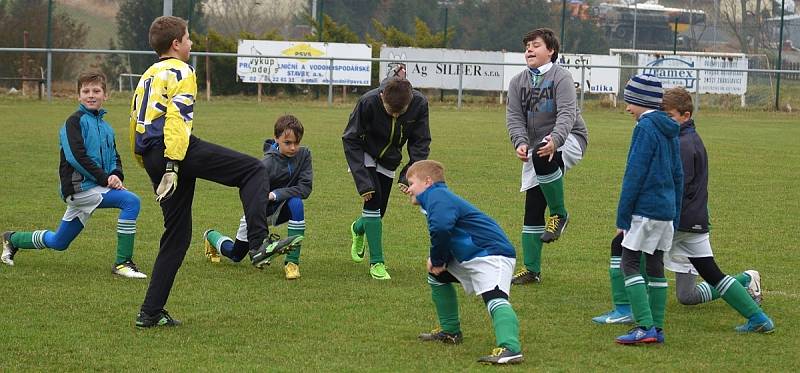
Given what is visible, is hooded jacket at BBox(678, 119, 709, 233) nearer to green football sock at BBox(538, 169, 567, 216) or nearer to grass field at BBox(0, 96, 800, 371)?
grass field at BBox(0, 96, 800, 371)

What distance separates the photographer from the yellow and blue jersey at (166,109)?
6090mm

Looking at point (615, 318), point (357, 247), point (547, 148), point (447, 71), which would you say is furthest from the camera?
point (447, 71)

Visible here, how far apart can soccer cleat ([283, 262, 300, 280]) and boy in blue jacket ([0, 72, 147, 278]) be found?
1012mm

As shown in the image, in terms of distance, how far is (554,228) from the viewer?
8.14m

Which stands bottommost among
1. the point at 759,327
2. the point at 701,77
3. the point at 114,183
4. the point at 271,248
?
the point at 759,327

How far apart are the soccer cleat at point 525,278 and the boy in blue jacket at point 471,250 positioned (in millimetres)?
2195

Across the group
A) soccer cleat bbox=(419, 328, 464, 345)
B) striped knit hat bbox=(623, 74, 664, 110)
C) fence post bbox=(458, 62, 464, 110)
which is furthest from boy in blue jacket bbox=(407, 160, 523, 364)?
fence post bbox=(458, 62, 464, 110)

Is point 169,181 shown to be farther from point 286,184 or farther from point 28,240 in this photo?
point 28,240

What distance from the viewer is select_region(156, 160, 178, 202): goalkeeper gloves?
6.05 metres

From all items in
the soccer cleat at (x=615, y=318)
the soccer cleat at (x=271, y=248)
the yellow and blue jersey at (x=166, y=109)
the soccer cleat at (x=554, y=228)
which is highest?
the yellow and blue jersey at (x=166, y=109)

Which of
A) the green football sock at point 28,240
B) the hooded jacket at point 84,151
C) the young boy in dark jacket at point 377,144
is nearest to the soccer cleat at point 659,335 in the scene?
the young boy in dark jacket at point 377,144

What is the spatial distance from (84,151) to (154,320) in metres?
1.99

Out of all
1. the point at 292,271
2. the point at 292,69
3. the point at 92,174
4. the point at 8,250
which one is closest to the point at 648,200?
the point at 292,271

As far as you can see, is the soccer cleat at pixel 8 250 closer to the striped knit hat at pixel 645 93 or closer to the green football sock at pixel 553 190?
the green football sock at pixel 553 190
